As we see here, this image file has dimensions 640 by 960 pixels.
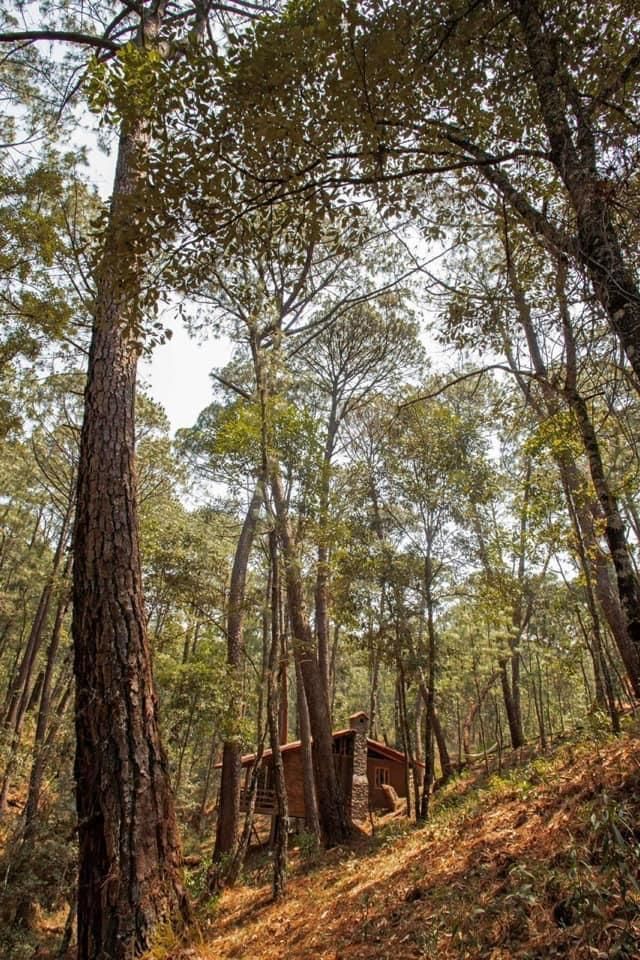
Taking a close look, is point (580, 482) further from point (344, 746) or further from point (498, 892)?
point (344, 746)

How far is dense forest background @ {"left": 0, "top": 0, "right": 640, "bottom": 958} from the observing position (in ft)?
9.34

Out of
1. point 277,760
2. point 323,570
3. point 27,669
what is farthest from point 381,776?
point 277,760

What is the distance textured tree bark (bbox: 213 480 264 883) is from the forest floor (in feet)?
11.4

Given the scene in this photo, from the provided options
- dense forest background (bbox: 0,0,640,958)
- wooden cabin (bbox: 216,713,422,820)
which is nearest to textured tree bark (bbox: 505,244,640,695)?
dense forest background (bbox: 0,0,640,958)

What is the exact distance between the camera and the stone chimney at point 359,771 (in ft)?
57.4

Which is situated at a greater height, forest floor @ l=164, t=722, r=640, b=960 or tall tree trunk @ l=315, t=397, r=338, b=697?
tall tree trunk @ l=315, t=397, r=338, b=697

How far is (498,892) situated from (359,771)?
54.1 feet

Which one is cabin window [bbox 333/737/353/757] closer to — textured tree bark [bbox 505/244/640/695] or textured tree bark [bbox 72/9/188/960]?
textured tree bark [bbox 505/244/640/695]

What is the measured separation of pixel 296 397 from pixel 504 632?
8524 millimetres

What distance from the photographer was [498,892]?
3186 millimetres

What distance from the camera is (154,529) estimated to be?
10820 mm

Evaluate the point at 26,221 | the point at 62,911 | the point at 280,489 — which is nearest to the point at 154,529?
the point at 280,489

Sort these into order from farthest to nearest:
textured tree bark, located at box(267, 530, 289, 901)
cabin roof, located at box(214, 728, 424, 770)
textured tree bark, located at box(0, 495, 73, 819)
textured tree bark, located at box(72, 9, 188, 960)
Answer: cabin roof, located at box(214, 728, 424, 770), textured tree bark, located at box(0, 495, 73, 819), textured tree bark, located at box(267, 530, 289, 901), textured tree bark, located at box(72, 9, 188, 960)

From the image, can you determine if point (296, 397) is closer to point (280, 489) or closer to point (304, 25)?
point (280, 489)
